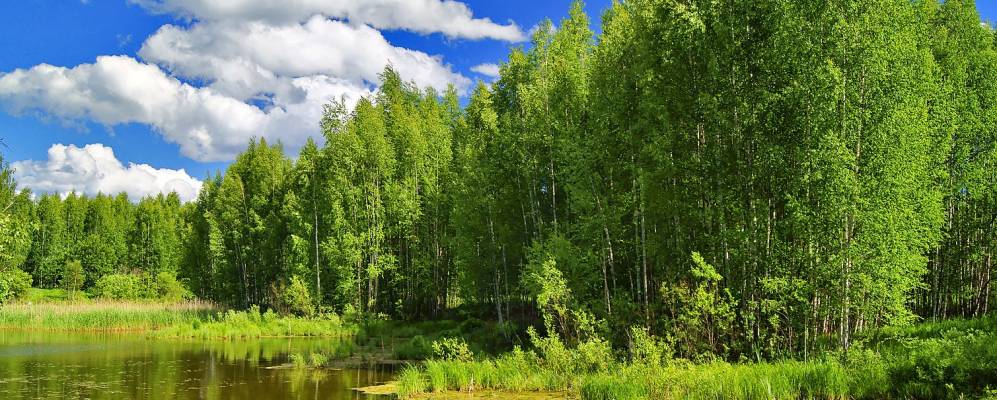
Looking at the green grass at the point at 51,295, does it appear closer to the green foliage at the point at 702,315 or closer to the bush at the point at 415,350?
the bush at the point at 415,350

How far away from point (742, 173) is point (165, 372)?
72.0ft

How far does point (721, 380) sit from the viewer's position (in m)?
13.0

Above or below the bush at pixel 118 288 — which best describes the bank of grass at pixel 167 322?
below

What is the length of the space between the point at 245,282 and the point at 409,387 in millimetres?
38069

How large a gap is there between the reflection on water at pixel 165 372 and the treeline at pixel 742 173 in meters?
8.21

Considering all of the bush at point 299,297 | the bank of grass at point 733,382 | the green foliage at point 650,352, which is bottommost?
the bank of grass at point 733,382

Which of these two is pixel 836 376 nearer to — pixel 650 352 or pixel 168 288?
pixel 650 352

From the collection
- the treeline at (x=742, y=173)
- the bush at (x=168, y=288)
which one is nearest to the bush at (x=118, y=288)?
the bush at (x=168, y=288)

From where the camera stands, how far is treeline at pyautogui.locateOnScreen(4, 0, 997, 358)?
50.1 feet

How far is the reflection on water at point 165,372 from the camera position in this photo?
19.5 meters

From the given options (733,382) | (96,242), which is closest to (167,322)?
(733,382)

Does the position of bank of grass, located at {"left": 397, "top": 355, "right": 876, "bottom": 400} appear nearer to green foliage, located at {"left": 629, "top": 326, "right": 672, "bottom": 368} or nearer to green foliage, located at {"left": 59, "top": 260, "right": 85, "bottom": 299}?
green foliage, located at {"left": 629, "top": 326, "right": 672, "bottom": 368}

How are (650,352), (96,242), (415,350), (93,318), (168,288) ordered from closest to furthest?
(650,352) → (415,350) → (93,318) → (168,288) → (96,242)

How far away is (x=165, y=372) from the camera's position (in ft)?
78.4
